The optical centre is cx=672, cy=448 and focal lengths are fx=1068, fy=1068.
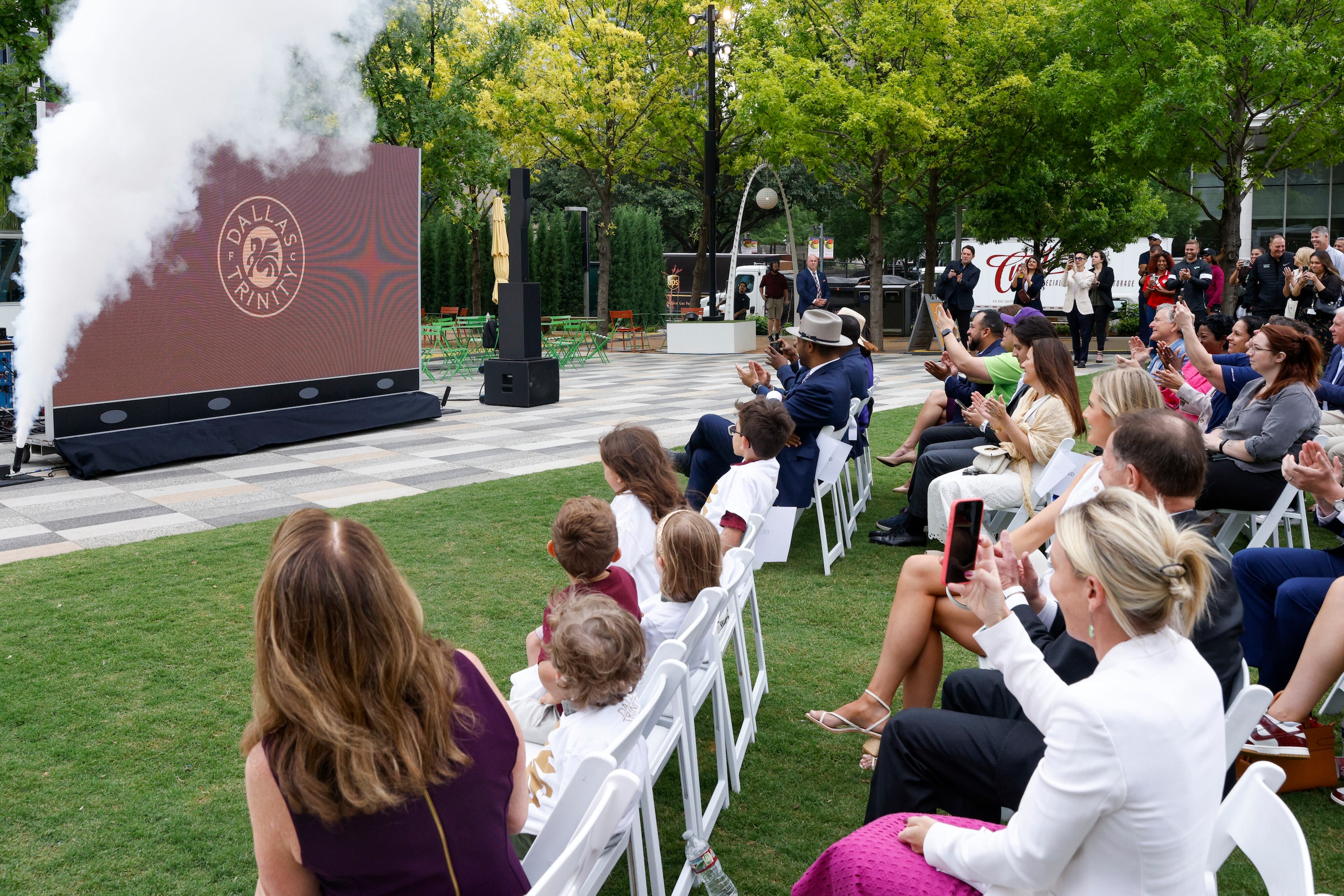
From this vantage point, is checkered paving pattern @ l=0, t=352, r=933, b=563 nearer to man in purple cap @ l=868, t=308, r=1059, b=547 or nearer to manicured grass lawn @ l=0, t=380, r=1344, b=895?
manicured grass lawn @ l=0, t=380, r=1344, b=895

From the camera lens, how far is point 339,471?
30.0 feet

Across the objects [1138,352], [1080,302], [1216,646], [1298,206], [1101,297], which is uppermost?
[1298,206]

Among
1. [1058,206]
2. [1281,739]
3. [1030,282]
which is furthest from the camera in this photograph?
[1058,206]

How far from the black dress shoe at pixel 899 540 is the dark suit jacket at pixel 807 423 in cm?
82

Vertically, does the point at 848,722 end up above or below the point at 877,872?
below

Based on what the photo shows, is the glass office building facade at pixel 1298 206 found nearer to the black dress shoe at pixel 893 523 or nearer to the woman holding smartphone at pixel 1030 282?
the woman holding smartphone at pixel 1030 282

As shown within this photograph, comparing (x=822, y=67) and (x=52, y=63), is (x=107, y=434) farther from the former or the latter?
(x=822, y=67)

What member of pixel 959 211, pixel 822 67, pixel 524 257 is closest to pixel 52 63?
pixel 524 257

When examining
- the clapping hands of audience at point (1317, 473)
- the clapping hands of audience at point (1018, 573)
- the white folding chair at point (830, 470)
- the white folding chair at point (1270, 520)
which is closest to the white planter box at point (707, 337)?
the white folding chair at point (830, 470)

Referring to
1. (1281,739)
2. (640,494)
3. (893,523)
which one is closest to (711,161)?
(893,523)

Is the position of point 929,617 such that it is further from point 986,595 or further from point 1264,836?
point 1264,836

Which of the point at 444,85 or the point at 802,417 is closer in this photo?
the point at 802,417

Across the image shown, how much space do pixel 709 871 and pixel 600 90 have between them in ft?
75.8

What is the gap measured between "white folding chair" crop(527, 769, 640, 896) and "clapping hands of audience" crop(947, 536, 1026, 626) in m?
0.82
